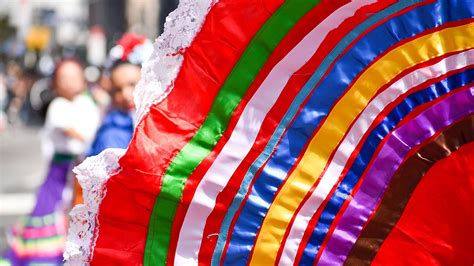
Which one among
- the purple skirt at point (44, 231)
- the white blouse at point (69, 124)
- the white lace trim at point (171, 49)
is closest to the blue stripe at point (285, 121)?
the white lace trim at point (171, 49)

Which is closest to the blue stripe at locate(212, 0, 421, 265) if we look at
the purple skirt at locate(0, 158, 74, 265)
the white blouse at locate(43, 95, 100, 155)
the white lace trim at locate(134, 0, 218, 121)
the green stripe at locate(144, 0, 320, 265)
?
the green stripe at locate(144, 0, 320, 265)

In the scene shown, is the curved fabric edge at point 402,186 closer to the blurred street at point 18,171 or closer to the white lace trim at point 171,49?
the white lace trim at point 171,49

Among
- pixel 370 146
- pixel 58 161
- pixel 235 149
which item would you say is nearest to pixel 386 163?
pixel 370 146

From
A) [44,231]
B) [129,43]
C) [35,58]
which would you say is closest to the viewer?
[129,43]

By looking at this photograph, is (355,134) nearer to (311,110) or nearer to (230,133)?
(311,110)

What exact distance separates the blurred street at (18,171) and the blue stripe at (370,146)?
695cm

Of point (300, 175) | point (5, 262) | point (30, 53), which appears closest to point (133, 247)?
point (300, 175)

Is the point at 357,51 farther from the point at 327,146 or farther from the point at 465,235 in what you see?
the point at 465,235

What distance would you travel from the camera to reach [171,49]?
2320 millimetres

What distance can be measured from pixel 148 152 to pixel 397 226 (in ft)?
1.90

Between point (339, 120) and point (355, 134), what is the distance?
47mm

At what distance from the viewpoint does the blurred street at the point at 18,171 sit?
37.3 ft

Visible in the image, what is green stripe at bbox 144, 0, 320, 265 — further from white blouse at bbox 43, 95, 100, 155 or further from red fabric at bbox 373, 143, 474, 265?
white blouse at bbox 43, 95, 100, 155

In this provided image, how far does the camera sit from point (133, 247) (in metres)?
2.29
